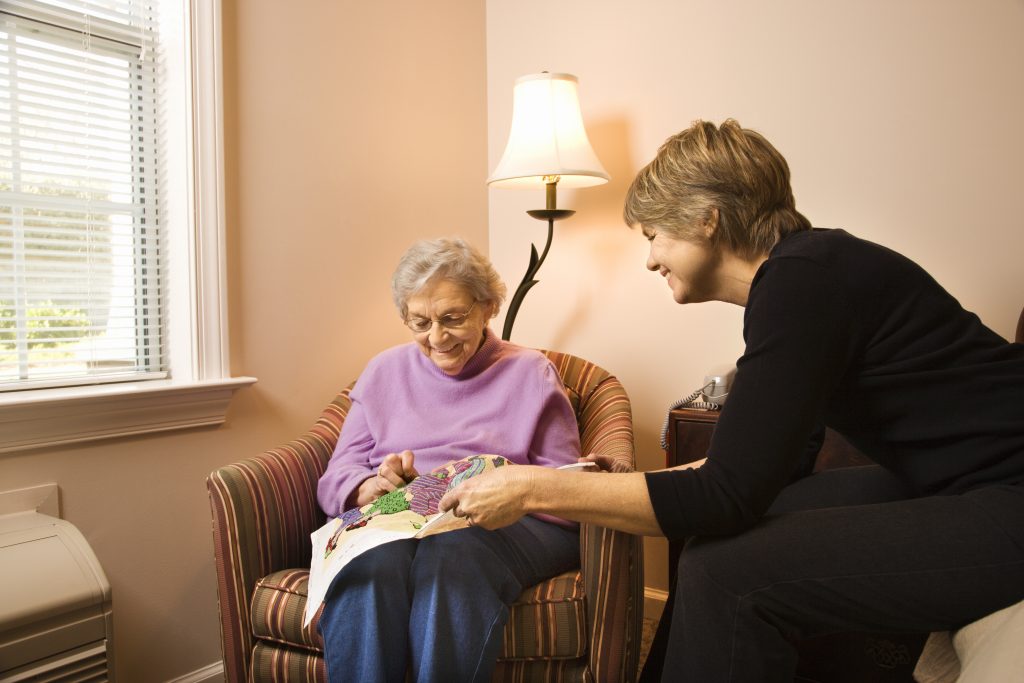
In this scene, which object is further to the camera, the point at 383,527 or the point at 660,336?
the point at 660,336

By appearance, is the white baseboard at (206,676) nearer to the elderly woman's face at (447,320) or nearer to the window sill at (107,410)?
the window sill at (107,410)

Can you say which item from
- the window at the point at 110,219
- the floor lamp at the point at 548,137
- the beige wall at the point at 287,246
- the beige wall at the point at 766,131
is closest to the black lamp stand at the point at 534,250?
the floor lamp at the point at 548,137

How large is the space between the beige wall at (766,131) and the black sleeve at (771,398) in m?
1.20

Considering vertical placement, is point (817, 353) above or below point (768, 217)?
below

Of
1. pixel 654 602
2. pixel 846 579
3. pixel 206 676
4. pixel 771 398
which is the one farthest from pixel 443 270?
pixel 654 602

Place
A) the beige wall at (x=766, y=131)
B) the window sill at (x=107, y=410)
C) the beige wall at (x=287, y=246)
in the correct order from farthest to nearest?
the beige wall at (x=766, y=131), the beige wall at (x=287, y=246), the window sill at (x=107, y=410)

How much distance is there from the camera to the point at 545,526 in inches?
63.2

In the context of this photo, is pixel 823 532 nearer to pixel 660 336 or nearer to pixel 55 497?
pixel 660 336

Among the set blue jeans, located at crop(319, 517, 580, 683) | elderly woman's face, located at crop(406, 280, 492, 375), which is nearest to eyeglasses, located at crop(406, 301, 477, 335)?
elderly woman's face, located at crop(406, 280, 492, 375)

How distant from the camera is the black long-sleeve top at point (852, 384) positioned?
3.31 feet

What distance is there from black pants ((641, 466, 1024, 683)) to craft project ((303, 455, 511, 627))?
1.44 feet

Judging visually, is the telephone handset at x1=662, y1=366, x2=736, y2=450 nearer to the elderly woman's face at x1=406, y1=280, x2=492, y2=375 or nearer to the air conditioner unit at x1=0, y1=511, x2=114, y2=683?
the elderly woman's face at x1=406, y1=280, x2=492, y2=375

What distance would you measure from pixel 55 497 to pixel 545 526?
3.70 feet

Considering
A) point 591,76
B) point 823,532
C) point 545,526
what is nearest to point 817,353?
point 823,532
